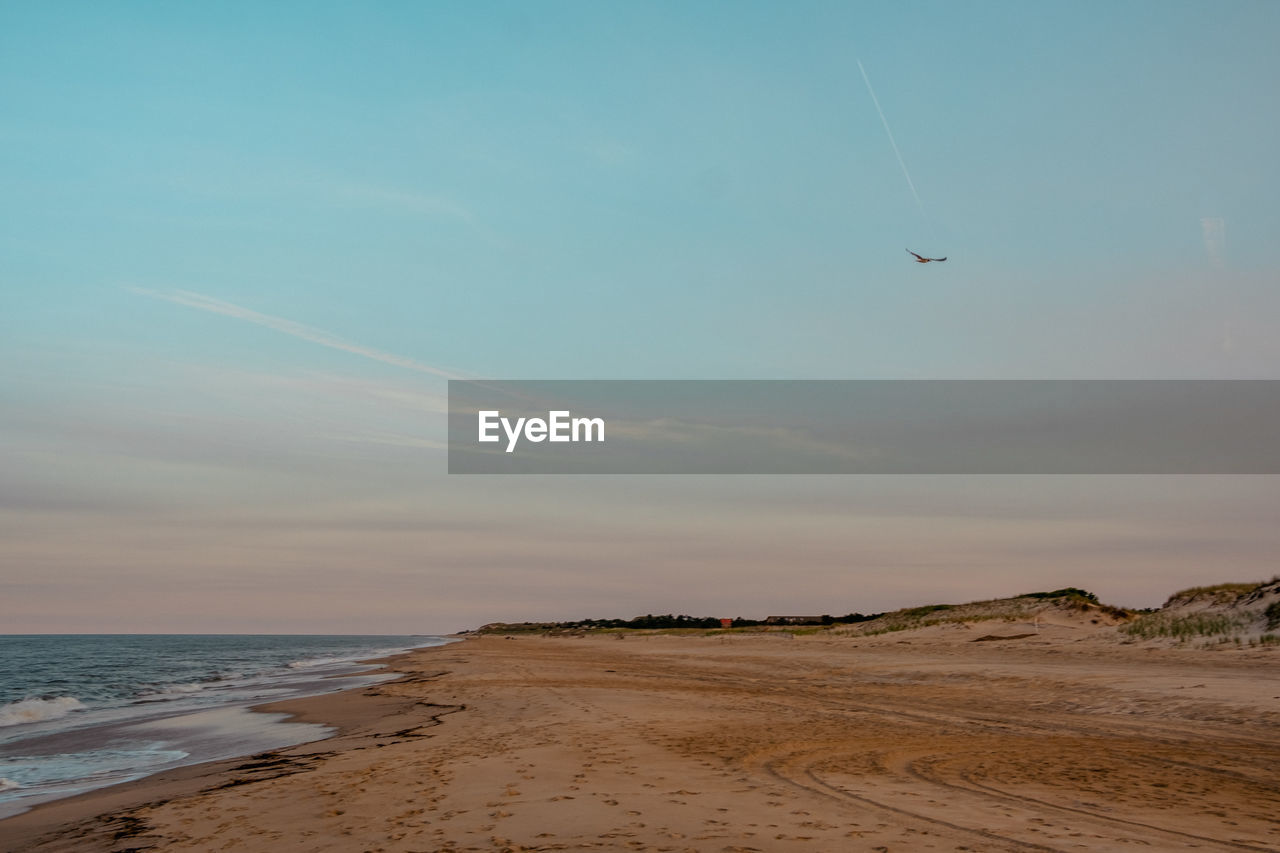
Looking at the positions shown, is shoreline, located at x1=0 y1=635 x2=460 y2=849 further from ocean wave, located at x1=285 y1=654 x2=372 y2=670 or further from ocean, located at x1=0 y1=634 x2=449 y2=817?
ocean wave, located at x1=285 y1=654 x2=372 y2=670

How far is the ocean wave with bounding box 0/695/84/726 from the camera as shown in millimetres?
28347

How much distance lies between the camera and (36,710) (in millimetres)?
30250

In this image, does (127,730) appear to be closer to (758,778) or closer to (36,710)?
(36,710)

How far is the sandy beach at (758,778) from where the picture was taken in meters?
8.38

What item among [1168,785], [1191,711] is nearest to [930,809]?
[1168,785]

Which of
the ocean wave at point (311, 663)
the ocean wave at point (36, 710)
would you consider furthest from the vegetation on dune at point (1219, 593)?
the ocean wave at point (311, 663)

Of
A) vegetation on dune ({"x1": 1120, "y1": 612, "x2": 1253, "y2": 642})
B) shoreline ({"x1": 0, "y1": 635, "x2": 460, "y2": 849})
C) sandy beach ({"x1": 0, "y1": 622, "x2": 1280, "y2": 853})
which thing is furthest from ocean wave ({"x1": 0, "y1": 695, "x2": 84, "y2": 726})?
vegetation on dune ({"x1": 1120, "y1": 612, "x2": 1253, "y2": 642})

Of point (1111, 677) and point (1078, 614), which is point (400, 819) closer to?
point (1111, 677)

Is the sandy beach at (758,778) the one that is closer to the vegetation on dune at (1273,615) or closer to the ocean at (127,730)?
the ocean at (127,730)

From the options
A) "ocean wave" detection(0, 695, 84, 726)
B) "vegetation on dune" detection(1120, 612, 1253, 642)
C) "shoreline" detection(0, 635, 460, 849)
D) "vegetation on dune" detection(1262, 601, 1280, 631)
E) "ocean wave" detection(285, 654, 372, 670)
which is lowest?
"ocean wave" detection(285, 654, 372, 670)

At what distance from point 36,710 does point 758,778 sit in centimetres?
3067

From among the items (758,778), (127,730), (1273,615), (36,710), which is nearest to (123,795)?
(758,778)

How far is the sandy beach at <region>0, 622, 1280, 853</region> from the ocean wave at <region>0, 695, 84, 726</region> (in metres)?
12.7

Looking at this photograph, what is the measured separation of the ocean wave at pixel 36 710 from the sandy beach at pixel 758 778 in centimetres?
1267
